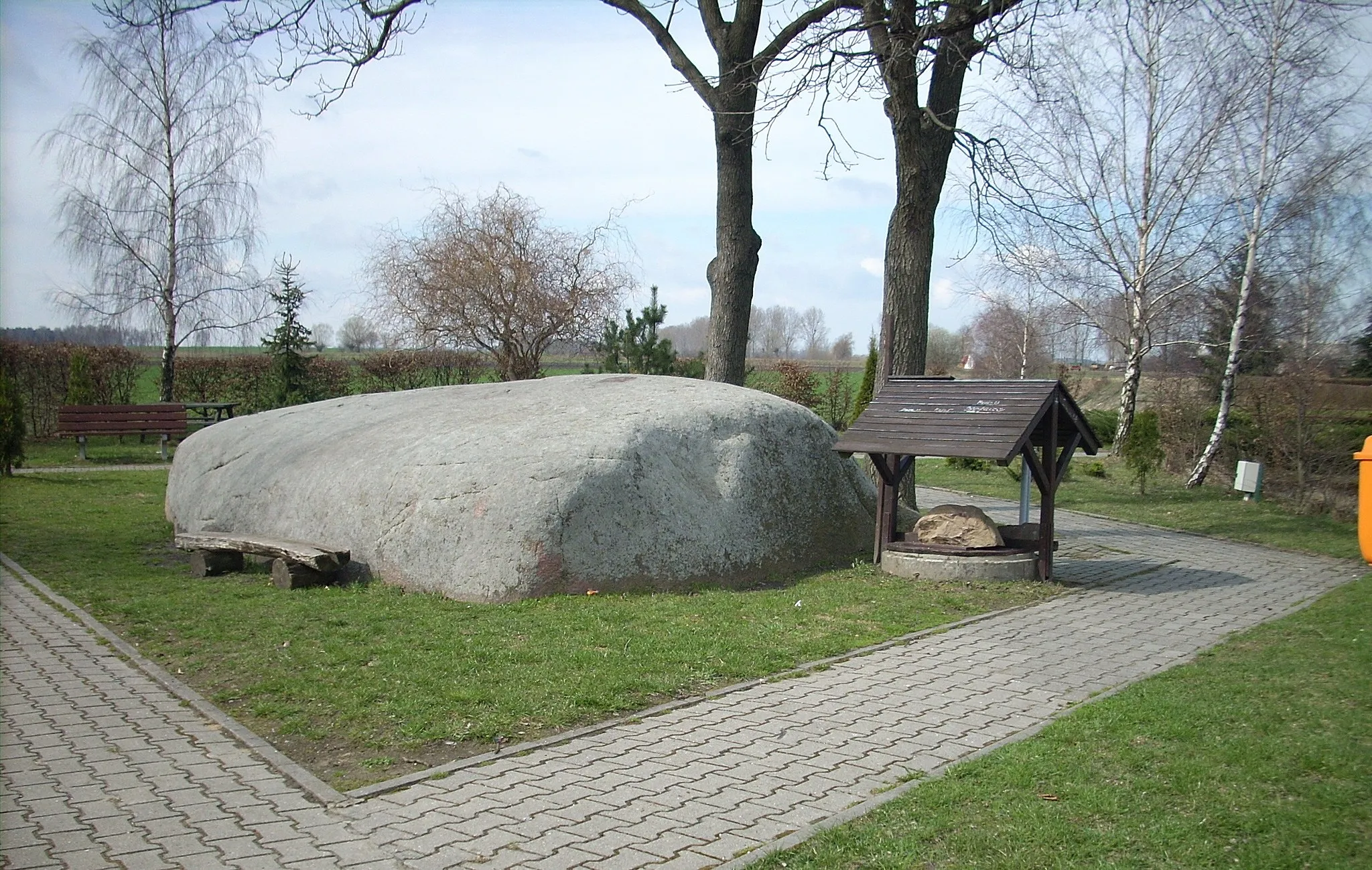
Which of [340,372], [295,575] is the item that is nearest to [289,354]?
[340,372]

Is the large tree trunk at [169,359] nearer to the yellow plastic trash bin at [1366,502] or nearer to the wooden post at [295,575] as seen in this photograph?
the wooden post at [295,575]

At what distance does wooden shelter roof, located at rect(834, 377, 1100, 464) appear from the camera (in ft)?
30.0

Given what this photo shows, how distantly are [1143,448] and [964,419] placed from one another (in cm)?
1067

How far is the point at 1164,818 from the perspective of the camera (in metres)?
4.24

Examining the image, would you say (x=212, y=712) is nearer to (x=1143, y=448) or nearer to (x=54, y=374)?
(x=1143, y=448)

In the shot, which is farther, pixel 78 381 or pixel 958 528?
pixel 78 381

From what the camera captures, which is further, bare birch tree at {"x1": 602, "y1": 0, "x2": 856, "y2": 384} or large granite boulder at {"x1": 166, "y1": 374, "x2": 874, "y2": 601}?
bare birch tree at {"x1": 602, "y1": 0, "x2": 856, "y2": 384}

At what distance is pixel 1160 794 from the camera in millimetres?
4488

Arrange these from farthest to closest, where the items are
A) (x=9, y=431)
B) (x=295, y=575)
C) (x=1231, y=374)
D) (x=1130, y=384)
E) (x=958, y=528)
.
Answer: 1. (x=1130, y=384)
2. (x=1231, y=374)
3. (x=9, y=431)
4. (x=958, y=528)
5. (x=295, y=575)

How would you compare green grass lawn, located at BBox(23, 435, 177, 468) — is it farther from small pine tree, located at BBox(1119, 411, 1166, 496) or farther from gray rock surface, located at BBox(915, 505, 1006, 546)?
small pine tree, located at BBox(1119, 411, 1166, 496)

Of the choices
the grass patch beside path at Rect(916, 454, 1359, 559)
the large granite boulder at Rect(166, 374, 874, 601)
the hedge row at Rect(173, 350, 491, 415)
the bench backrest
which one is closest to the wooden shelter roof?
the large granite boulder at Rect(166, 374, 874, 601)

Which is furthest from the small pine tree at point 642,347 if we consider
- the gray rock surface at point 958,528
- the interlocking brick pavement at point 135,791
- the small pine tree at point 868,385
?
the interlocking brick pavement at point 135,791

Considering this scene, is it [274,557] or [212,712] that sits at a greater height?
[274,557]

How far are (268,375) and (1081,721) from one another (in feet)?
73.4
